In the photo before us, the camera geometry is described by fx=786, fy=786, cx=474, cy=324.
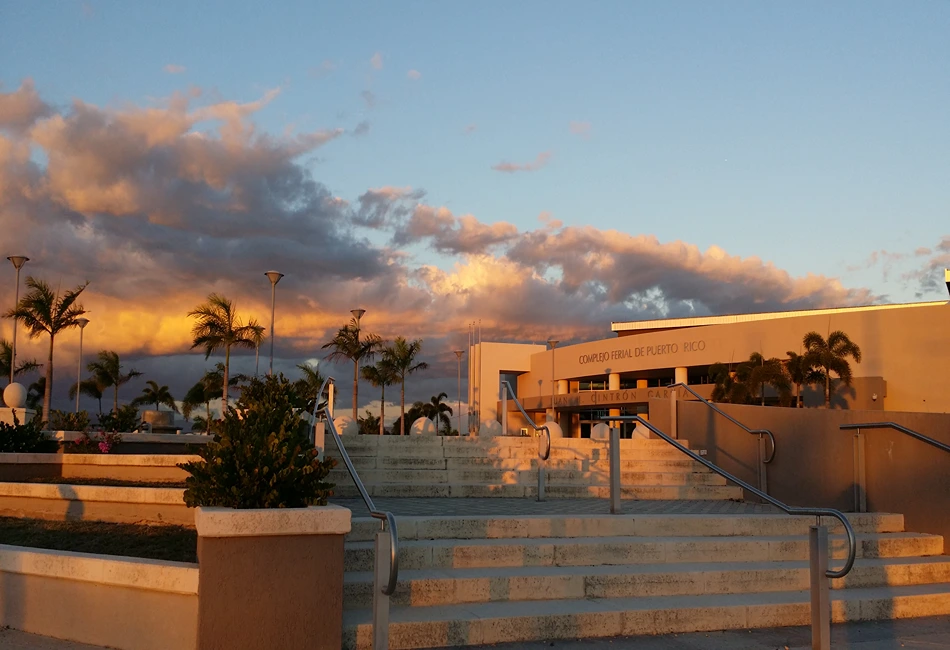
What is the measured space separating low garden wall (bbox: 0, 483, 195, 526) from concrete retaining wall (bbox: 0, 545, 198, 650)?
101 inches

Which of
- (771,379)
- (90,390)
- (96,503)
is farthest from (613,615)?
(90,390)

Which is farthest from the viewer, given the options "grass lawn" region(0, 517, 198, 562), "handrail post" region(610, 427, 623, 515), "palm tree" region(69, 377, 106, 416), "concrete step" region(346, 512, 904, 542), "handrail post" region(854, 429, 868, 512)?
"palm tree" region(69, 377, 106, 416)

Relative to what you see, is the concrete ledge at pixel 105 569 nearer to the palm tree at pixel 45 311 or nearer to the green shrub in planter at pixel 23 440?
the green shrub in planter at pixel 23 440

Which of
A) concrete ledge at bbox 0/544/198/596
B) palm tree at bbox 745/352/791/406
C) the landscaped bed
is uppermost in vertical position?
palm tree at bbox 745/352/791/406

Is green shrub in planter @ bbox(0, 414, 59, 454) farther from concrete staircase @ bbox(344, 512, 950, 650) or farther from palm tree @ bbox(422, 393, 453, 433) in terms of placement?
palm tree @ bbox(422, 393, 453, 433)

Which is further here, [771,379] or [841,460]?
[771,379]

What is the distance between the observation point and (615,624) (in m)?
6.27

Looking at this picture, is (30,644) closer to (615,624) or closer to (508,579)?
(508,579)

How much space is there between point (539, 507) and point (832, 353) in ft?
119

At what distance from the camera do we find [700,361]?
5062cm

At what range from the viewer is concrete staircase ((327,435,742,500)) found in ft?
Answer: 35.2

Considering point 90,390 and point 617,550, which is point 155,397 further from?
point 617,550

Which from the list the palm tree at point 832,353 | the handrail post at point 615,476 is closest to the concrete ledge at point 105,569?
the handrail post at point 615,476

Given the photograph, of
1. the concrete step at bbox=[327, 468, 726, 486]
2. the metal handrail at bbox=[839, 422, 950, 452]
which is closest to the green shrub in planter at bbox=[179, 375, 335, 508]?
the concrete step at bbox=[327, 468, 726, 486]
